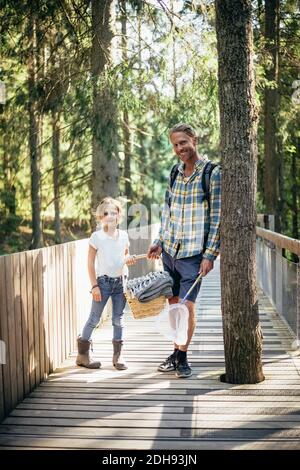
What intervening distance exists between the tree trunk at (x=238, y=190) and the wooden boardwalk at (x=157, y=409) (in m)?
Answer: 0.31

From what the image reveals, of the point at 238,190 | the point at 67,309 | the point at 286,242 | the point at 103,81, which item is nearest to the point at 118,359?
the point at 67,309

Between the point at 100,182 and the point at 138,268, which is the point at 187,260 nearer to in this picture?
the point at 100,182

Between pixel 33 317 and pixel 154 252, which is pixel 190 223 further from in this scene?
pixel 33 317

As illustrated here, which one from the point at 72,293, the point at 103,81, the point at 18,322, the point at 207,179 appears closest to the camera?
the point at 18,322

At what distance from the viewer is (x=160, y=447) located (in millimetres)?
3545

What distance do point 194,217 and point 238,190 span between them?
1.75 ft

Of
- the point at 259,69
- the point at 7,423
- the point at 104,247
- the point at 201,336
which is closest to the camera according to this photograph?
the point at 7,423

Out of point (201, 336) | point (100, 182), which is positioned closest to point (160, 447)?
point (201, 336)

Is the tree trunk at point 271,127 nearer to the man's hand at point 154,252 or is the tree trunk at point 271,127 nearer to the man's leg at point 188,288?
the man's hand at point 154,252

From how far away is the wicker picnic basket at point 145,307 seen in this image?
4.81 metres

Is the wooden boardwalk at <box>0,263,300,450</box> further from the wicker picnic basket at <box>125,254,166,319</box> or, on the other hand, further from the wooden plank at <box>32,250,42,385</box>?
the wicker picnic basket at <box>125,254,166,319</box>

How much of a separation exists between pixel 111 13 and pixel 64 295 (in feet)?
17.0

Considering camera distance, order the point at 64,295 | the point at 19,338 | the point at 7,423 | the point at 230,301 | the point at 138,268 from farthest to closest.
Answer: the point at 138,268 → the point at 64,295 → the point at 230,301 → the point at 19,338 → the point at 7,423

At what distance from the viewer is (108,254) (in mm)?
5441
